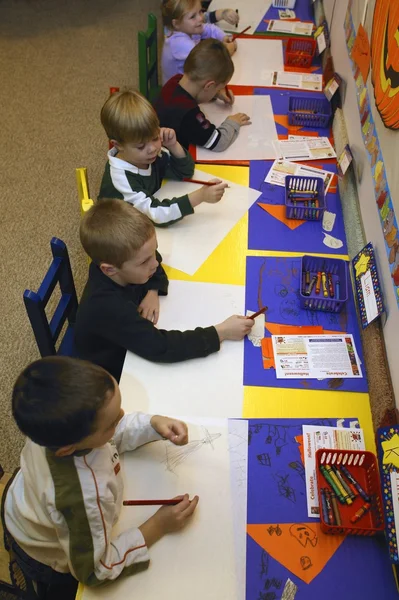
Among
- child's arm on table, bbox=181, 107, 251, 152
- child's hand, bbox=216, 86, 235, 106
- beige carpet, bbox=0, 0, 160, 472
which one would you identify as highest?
child's hand, bbox=216, 86, 235, 106

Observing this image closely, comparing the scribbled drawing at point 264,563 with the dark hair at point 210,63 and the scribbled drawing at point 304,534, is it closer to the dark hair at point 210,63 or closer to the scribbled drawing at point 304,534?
the scribbled drawing at point 304,534

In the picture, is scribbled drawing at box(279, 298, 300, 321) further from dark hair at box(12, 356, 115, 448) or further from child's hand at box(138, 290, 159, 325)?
dark hair at box(12, 356, 115, 448)

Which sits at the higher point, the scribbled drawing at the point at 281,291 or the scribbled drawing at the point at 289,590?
the scribbled drawing at the point at 281,291

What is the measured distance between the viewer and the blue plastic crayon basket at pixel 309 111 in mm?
2326

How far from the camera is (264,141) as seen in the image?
7.45 feet

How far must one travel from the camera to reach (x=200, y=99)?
93.3 inches

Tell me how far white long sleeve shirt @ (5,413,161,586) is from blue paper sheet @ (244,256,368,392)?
0.50 m

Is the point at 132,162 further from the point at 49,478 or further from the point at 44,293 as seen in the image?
the point at 49,478

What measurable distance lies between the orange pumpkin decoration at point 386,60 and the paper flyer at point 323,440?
802 millimetres

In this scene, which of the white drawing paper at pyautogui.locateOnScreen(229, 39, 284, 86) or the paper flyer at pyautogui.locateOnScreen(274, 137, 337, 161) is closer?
the paper flyer at pyautogui.locateOnScreen(274, 137, 337, 161)

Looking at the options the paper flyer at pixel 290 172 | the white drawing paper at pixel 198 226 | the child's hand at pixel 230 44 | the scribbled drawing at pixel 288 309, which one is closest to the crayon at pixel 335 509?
the scribbled drawing at pixel 288 309

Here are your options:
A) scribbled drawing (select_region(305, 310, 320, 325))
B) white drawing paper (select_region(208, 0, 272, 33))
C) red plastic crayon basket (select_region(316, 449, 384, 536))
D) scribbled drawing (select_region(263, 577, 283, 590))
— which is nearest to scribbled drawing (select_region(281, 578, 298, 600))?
scribbled drawing (select_region(263, 577, 283, 590))

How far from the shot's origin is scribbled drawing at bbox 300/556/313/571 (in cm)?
113

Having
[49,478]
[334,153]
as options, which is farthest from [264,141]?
[49,478]
